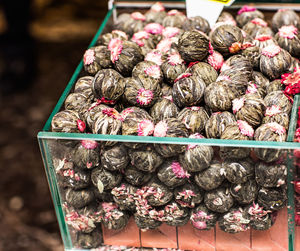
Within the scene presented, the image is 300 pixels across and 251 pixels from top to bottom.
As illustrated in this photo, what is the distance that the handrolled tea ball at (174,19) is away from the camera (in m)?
1.50

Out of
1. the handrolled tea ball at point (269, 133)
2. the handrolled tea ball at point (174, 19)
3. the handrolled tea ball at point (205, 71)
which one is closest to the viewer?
the handrolled tea ball at point (269, 133)

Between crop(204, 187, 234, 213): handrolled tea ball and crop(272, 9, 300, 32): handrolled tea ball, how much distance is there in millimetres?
698

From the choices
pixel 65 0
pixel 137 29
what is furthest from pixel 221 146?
pixel 65 0

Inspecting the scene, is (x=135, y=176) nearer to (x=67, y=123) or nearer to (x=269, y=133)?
(x=67, y=123)

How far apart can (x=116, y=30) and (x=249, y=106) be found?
62cm

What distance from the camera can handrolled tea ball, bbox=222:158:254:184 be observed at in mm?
960

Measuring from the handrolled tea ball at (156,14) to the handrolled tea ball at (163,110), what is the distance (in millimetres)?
512

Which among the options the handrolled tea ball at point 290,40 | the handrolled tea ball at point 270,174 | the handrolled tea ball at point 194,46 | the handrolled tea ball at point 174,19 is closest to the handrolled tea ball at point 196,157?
the handrolled tea ball at point 270,174

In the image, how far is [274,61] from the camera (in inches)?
47.2

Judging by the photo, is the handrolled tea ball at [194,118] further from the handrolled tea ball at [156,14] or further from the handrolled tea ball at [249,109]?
the handrolled tea ball at [156,14]

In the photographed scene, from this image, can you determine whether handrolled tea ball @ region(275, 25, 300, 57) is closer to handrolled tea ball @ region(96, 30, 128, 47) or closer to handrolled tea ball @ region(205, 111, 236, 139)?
handrolled tea ball @ region(205, 111, 236, 139)

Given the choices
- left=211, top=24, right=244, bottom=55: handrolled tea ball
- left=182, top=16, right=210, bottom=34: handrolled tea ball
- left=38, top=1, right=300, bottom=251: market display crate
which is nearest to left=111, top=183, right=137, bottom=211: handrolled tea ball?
left=38, top=1, right=300, bottom=251: market display crate

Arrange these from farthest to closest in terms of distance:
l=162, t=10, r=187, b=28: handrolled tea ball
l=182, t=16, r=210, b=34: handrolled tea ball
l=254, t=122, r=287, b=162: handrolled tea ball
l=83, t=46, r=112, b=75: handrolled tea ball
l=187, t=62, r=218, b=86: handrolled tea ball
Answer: l=162, t=10, r=187, b=28: handrolled tea ball → l=182, t=16, r=210, b=34: handrolled tea ball → l=83, t=46, r=112, b=75: handrolled tea ball → l=187, t=62, r=218, b=86: handrolled tea ball → l=254, t=122, r=287, b=162: handrolled tea ball

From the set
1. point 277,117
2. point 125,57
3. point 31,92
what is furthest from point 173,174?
point 31,92
